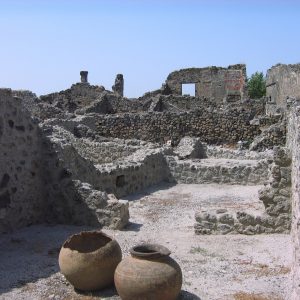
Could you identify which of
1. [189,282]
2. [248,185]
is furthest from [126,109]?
[189,282]

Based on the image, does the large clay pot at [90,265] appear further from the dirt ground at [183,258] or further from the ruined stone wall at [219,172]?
the ruined stone wall at [219,172]

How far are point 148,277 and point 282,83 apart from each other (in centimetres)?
3257

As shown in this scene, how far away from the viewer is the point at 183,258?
848 cm

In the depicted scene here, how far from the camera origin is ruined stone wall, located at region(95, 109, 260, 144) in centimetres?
2316

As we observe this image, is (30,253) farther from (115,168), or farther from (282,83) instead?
(282,83)

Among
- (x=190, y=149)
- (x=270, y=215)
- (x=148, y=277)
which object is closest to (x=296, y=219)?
(x=148, y=277)

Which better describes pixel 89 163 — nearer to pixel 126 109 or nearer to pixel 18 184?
pixel 18 184

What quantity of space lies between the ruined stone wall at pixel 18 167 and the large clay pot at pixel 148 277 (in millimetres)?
4177

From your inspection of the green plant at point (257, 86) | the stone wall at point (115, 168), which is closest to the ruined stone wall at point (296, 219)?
the stone wall at point (115, 168)

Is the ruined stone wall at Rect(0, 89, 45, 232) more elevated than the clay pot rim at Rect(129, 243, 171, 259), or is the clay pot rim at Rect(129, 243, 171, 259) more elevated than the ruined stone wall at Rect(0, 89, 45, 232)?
the ruined stone wall at Rect(0, 89, 45, 232)

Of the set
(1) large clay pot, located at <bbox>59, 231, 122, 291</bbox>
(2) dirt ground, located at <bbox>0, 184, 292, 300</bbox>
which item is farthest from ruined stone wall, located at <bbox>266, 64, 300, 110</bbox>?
(1) large clay pot, located at <bbox>59, 231, 122, 291</bbox>

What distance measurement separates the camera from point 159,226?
1070 cm

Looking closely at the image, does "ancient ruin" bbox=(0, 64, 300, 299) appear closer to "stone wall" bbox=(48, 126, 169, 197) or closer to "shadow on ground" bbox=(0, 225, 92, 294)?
"stone wall" bbox=(48, 126, 169, 197)

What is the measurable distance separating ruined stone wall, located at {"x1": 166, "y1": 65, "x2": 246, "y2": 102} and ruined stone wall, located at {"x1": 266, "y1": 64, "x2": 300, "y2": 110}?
2.22 meters
